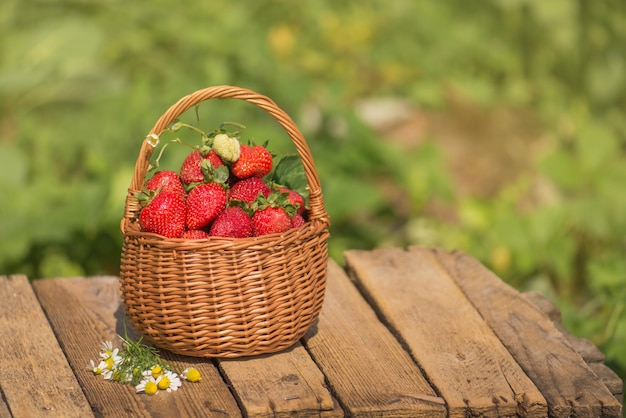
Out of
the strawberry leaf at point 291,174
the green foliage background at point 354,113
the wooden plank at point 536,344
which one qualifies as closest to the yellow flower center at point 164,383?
the strawberry leaf at point 291,174

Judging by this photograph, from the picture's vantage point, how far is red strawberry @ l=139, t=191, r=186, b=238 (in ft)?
6.89

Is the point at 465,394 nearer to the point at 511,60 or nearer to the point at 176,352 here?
the point at 176,352

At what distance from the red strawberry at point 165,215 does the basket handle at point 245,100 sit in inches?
3.6

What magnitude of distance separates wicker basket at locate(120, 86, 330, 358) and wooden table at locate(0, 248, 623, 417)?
0.33ft

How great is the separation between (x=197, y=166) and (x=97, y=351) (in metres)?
0.53

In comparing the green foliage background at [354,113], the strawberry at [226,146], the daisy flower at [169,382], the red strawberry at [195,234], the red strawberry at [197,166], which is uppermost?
the strawberry at [226,146]

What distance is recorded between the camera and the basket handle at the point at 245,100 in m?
2.10

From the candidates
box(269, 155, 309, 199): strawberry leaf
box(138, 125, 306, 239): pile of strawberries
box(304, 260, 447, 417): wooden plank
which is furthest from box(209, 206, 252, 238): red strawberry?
box(304, 260, 447, 417): wooden plank

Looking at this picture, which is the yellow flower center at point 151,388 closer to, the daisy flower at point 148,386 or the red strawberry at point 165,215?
the daisy flower at point 148,386

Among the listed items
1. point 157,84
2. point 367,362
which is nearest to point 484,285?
point 367,362

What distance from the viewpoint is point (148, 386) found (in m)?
2.11

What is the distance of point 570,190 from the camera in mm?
4625

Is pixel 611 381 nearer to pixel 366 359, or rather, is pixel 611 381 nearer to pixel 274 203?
pixel 366 359

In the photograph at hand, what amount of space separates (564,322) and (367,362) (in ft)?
3.94
